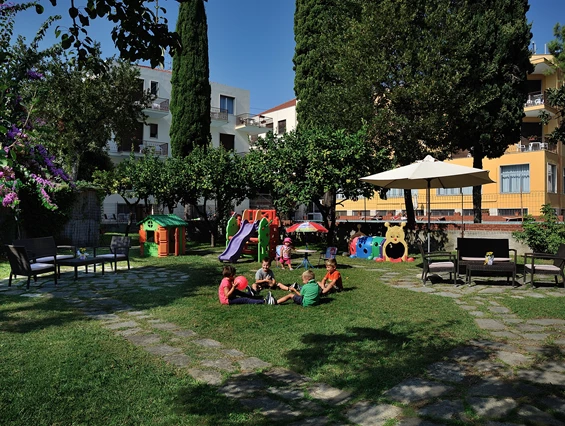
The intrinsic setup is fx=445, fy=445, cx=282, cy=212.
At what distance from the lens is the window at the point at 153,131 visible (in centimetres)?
3646

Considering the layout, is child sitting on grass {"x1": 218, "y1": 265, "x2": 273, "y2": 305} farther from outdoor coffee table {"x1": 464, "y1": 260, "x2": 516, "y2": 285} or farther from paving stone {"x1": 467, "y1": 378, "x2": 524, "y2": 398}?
outdoor coffee table {"x1": 464, "y1": 260, "x2": 516, "y2": 285}

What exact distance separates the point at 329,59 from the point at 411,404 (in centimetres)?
1765

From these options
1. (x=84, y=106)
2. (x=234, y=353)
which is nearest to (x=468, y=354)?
(x=234, y=353)

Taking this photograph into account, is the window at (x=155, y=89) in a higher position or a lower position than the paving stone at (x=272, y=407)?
higher

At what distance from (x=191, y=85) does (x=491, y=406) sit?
25165mm

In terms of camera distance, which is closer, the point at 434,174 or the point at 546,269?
the point at 546,269

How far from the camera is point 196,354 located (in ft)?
16.1

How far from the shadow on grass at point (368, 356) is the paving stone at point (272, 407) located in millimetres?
640

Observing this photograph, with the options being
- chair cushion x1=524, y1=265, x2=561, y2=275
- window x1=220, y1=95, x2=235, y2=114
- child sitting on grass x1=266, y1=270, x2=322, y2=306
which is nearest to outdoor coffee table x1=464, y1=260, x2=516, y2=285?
chair cushion x1=524, y1=265, x2=561, y2=275

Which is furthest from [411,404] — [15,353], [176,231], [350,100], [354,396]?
[350,100]

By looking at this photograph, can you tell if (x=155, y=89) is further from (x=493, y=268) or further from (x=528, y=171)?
(x=528, y=171)

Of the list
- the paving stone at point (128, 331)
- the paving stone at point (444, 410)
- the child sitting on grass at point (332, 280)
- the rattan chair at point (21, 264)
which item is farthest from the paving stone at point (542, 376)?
the rattan chair at point (21, 264)

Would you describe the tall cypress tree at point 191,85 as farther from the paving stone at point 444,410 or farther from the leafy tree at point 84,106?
the paving stone at point 444,410

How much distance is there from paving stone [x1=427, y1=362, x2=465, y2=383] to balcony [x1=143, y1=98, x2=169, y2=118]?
34.1m
